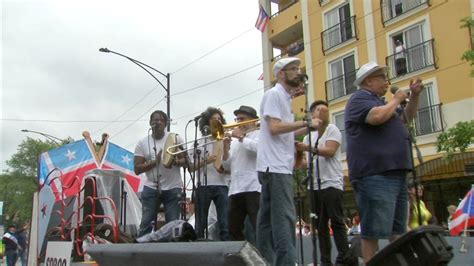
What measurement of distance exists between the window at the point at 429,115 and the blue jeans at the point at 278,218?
57.3 ft

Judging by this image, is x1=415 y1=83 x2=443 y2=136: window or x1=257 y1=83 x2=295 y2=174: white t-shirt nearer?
x1=257 y1=83 x2=295 y2=174: white t-shirt

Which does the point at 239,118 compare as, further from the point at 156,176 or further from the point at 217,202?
the point at 156,176

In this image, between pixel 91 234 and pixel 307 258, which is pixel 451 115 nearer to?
pixel 307 258

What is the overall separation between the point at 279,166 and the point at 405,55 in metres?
19.7

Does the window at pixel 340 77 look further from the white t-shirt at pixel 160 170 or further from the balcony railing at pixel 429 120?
the white t-shirt at pixel 160 170

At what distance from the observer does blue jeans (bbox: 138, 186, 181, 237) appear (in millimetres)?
6073

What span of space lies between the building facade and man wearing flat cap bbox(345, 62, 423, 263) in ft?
38.9

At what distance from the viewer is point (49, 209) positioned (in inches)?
310

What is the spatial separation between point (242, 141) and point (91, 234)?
2281 mm

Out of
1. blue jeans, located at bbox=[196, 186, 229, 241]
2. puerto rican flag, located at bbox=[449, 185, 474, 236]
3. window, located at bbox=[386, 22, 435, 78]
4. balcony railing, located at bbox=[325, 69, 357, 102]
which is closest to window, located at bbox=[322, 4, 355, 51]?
balcony railing, located at bbox=[325, 69, 357, 102]

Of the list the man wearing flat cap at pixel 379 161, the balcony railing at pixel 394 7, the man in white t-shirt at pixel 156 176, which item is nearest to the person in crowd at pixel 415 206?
the man wearing flat cap at pixel 379 161

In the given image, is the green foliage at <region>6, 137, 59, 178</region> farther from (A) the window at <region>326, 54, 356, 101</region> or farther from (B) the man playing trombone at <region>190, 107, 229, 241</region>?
(B) the man playing trombone at <region>190, 107, 229, 241</region>

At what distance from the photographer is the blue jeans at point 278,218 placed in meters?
3.75

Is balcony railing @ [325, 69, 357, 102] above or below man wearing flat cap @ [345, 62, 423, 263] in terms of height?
above
